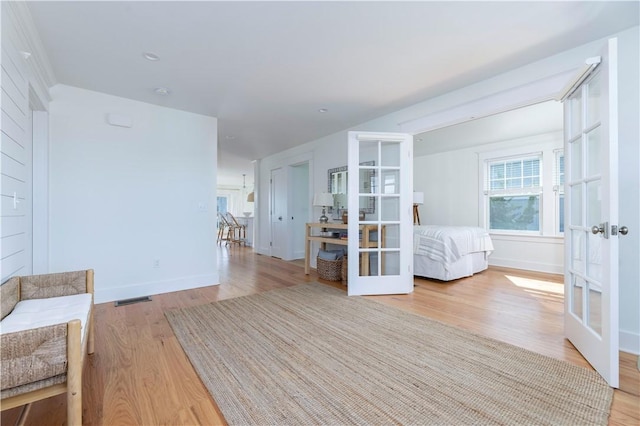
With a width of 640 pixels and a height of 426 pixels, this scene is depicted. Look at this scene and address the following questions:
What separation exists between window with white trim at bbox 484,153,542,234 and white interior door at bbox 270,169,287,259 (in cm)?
401

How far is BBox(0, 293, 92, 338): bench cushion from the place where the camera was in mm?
1363

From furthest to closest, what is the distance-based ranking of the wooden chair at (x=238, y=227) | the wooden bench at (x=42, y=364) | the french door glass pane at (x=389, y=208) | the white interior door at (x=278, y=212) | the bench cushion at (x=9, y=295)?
1. the wooden chair at (x=238, y=227)
2. the white interior door at (x=278, y=212)
3. the french door glass pane at (x=389, y=208)
4. the bench cushion at (x=9, y=295)
5. the wooden bench at (x=42, y=364)

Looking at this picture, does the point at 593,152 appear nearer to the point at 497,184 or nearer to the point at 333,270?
the point at 333,270

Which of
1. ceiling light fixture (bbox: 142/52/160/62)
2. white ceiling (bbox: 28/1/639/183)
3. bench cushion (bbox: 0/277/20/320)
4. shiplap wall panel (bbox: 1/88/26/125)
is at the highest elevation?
white ceiling (bbox: 28/1/639/183)

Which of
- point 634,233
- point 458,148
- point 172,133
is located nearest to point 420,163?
point 458,148

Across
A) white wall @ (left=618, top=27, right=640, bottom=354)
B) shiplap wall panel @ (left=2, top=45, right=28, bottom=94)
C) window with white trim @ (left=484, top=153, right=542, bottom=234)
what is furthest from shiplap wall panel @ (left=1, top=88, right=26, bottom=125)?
window with white trim @ (left=484, top=153, right=542, bottom=234)

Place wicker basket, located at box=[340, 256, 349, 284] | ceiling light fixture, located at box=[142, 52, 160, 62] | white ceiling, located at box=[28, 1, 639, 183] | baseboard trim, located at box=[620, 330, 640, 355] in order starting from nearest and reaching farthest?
white ceiling, located at box=[28, 1, 639, 183], baseboard trim, located at box=[620, 330, 640, 355], ceiling light fixture, located at box=[142, 52, 160, 62], wicker basket, located at box=[340, 256, 349, 284]

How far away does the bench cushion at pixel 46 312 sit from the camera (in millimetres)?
1363

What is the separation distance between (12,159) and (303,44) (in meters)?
2.15

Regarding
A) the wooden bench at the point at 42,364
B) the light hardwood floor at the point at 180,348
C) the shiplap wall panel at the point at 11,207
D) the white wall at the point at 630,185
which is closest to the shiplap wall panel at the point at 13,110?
the shiplap wall panel at the point at 11,207

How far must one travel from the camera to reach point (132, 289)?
129 inches

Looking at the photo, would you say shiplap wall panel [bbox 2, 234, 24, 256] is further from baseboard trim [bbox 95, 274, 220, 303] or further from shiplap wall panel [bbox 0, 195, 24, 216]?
baseboard trim [bbox 95, 274, 220, 303]

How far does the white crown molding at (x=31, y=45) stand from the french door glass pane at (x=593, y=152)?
3.65m

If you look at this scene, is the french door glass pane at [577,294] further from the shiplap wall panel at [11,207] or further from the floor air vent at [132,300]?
the floor air vent at [132,300]
